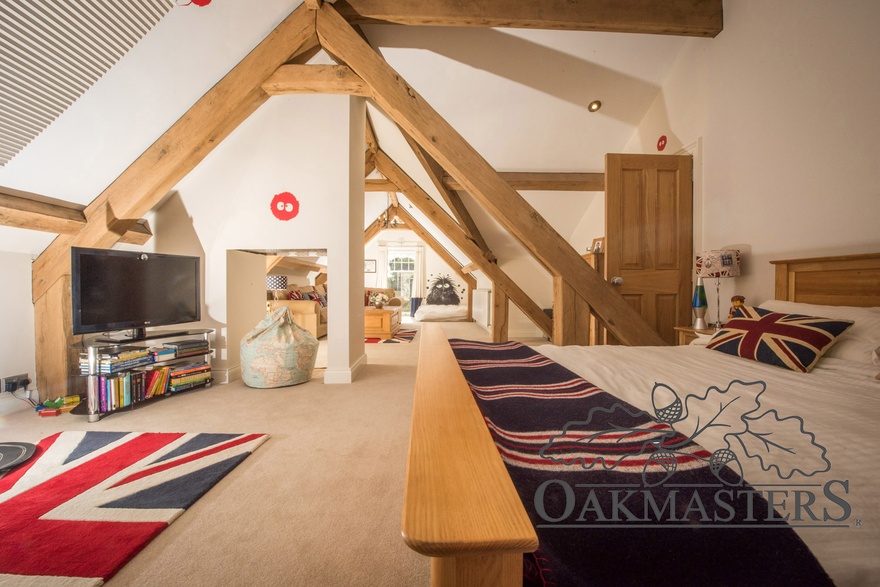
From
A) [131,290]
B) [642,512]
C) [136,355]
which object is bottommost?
[136,355]

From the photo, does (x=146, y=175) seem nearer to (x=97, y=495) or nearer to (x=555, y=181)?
(x=97, y=495)

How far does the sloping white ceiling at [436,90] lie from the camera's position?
7.18ft

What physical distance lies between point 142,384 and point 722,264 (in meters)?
4.07

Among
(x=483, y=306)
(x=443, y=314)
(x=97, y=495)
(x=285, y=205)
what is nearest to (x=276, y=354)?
(x=285, y=205)

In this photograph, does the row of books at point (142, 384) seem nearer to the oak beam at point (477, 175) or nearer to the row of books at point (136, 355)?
the row of books at point (136, 355)

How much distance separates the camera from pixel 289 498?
1.43m

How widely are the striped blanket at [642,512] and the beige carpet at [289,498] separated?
0.70 meters

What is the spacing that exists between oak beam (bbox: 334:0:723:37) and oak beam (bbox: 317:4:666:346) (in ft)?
0.74

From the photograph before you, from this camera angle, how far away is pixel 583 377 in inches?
49.8

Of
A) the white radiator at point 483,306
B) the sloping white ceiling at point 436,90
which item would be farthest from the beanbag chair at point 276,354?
the white radiator at point 483,306

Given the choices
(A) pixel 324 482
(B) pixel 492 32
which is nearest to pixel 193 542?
(A) pixel 324 482

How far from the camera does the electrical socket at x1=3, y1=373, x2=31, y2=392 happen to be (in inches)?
93.5

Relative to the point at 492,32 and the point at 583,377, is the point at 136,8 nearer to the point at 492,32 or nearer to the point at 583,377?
the point at 492,32

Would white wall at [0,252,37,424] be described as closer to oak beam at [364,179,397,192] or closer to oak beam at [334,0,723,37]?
oak beam at [334,0,723,37]
